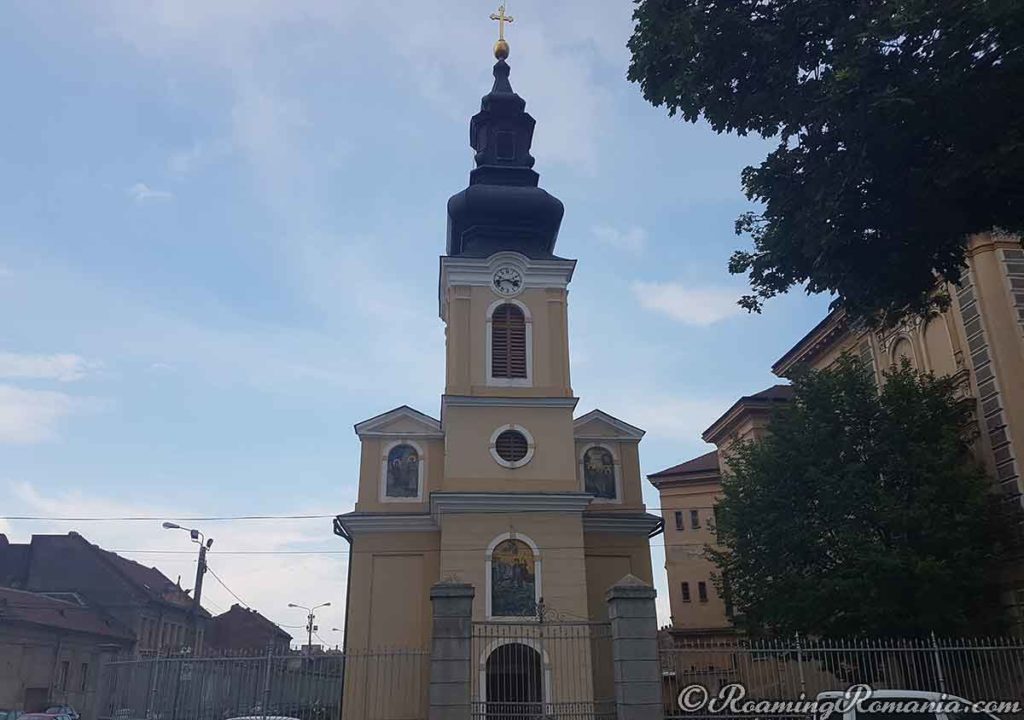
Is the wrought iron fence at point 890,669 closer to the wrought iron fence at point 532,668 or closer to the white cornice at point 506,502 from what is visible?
the wrought iron fence at point 532,668

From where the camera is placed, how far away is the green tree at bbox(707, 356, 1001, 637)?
57.6 feet

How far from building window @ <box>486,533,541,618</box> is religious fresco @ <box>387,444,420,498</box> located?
379 cm

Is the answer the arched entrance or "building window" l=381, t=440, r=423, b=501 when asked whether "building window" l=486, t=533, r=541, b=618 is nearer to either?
the arched entrance

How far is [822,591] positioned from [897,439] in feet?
13.0

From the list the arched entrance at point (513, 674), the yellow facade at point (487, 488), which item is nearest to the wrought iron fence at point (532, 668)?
the arched entrance at point (513, 674)

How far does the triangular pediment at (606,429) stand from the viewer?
87.8 ft

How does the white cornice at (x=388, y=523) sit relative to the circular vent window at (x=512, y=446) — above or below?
below

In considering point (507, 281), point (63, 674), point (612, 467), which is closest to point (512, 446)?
point (612, 467)

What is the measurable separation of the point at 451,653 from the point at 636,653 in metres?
2.89

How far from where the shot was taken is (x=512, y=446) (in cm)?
2441

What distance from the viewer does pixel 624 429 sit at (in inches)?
1054

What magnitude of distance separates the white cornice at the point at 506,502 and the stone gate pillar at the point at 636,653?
31.3 ft

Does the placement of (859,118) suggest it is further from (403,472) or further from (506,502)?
(403,472)

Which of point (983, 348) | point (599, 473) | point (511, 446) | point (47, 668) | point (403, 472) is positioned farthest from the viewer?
point (47, 668)
